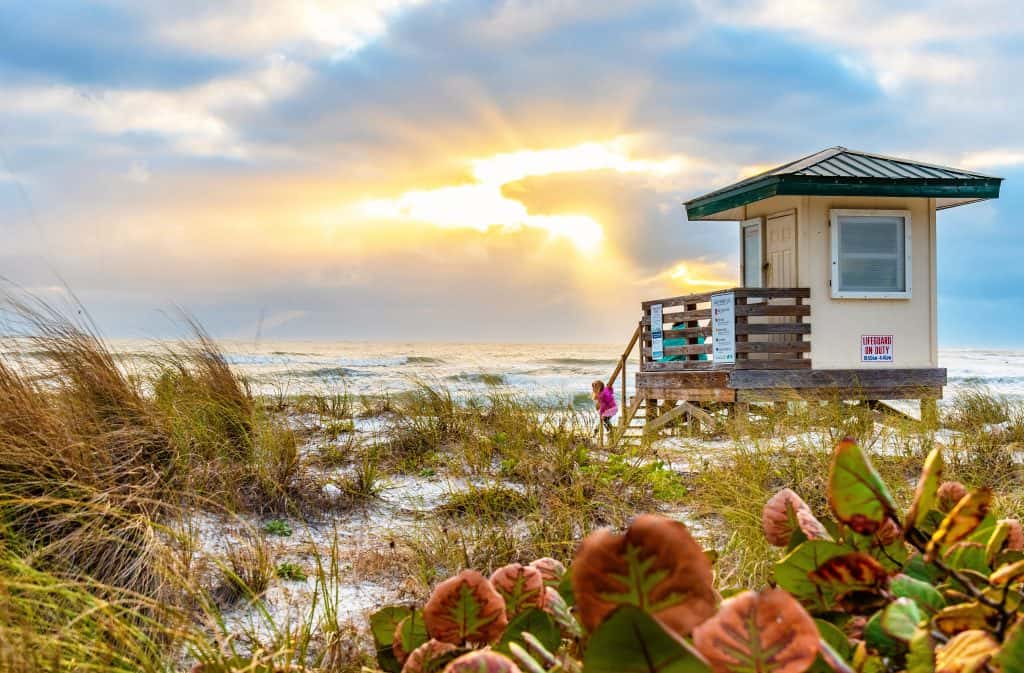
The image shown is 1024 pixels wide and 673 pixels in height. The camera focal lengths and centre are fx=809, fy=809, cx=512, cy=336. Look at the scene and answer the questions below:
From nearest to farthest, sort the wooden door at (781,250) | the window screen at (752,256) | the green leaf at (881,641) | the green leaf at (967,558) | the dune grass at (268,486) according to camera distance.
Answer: the green leaf at (881,641), the green leaf at (967,558), the dune grass at (268,486), the wooden door at (781,250), the window screen at (752,256)

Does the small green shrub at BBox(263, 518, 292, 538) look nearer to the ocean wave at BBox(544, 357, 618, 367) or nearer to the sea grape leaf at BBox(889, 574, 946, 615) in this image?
the sea grape leaf at BBox(889, 574, 946, 615)

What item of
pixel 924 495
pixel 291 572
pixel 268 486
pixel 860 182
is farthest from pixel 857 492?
pixel 860 182

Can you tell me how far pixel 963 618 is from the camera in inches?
22.5

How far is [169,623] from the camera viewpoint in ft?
9.12

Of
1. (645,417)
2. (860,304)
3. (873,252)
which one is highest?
(873,252)

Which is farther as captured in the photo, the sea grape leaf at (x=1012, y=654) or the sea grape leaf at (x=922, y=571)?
the sea grape leaf at (x=922, y=571)

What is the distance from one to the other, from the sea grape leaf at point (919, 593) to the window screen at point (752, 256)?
12516mm

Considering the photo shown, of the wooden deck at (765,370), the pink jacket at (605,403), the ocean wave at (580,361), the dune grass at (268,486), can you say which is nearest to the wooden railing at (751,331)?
the wooden deck at (765,370)

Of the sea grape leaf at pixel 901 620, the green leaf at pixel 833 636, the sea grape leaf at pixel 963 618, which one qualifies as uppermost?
the sea grape leaf at pixel 901 620

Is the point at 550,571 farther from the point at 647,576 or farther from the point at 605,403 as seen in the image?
the point at 605,403

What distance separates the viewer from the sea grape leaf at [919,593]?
602 mm

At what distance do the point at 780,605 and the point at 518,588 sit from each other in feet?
1.15

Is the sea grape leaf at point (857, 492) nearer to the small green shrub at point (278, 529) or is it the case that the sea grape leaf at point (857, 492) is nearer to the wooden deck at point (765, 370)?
the small green shrub at point (278, 529)

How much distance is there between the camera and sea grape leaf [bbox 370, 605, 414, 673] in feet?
2.64
